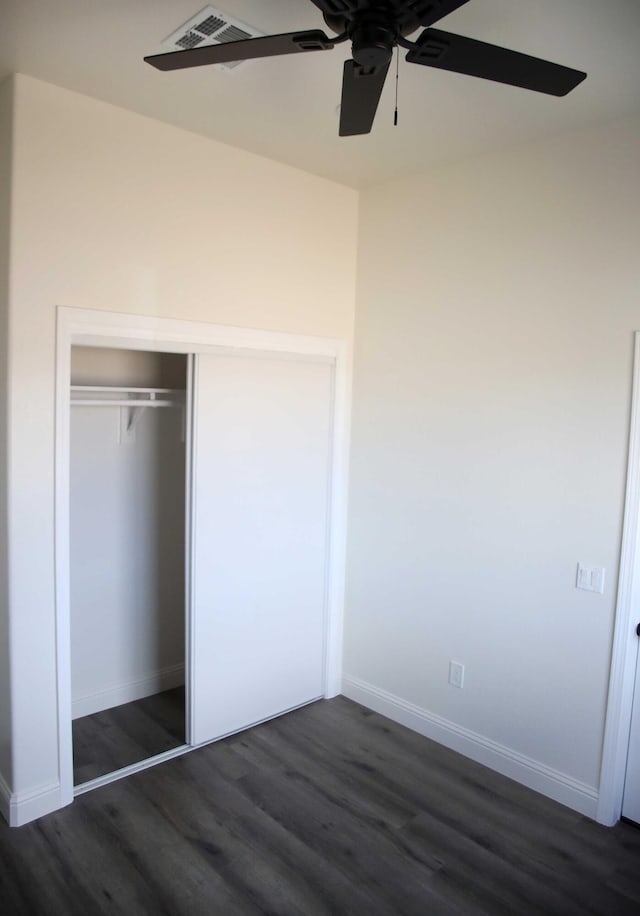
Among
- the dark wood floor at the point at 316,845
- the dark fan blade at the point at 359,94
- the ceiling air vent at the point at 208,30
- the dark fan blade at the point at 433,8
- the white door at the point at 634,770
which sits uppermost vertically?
the ceiling air vent at the point at 208,30

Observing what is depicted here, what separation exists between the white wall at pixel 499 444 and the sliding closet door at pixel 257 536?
0.29 m

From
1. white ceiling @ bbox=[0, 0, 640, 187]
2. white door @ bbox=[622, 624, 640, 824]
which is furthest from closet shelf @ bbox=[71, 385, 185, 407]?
white door @ bbox=[622, 624, 640, 824]

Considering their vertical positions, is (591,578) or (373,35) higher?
(373,35)

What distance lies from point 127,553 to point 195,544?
2.36ft

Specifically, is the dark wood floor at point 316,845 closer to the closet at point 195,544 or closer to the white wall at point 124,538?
the closet at point 195,544

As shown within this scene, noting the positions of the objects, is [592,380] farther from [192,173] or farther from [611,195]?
[192,173]

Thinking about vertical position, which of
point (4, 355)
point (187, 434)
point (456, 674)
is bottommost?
point (456, 674)

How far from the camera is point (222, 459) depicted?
11.3ft

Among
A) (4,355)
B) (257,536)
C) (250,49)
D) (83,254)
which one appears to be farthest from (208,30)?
(257,536)

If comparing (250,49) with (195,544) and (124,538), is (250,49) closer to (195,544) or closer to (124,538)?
(195,544)

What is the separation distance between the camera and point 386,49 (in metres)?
1.58

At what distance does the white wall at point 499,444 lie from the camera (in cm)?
292

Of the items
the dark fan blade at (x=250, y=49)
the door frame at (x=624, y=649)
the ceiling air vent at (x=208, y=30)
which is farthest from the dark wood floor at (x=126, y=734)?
the ceiling air vent at (x=208, y=30)

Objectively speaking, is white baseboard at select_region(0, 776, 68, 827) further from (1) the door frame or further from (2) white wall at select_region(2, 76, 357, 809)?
(1) the door frame
